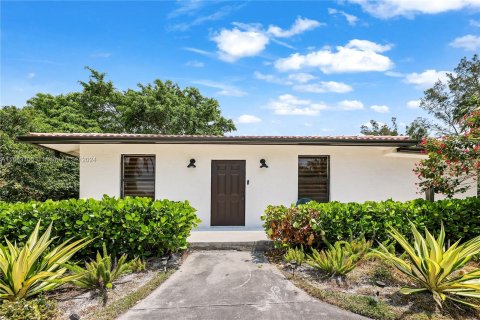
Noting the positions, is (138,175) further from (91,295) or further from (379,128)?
(379,128)

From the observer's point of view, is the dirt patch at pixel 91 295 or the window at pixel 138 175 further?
the window at pixel 138 175

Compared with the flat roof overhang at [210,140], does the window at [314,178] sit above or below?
below

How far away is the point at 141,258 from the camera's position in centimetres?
526

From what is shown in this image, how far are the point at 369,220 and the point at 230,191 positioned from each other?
4.14 metres

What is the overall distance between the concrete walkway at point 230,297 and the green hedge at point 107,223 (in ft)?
3.01

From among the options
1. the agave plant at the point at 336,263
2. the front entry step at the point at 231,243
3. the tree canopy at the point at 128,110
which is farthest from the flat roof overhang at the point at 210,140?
the tree canopy at the point at 128,110

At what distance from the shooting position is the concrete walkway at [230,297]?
3.51 meters

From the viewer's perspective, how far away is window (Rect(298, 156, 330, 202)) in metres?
8.31

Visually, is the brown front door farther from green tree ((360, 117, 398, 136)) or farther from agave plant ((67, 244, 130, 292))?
green tree ((360, 117, 398, 136))

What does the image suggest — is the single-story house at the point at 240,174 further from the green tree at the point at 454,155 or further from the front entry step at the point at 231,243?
the green tree at the point at 454,155

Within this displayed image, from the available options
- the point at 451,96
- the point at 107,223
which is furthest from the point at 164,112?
the point at 451,96

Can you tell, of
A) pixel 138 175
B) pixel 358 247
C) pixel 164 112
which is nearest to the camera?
pixel 358 247

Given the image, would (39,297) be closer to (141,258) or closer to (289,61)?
(141,258)

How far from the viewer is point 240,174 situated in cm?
812
